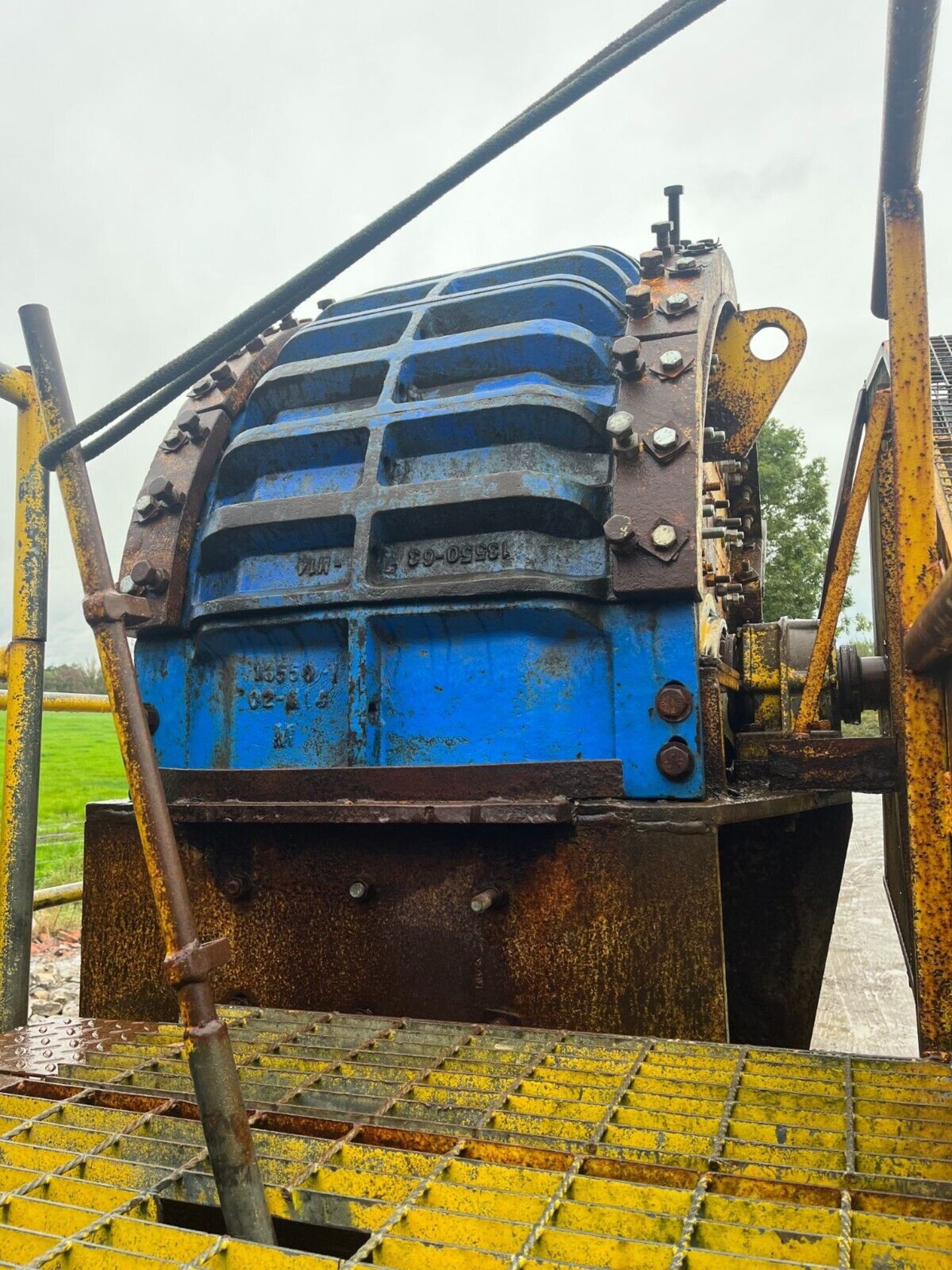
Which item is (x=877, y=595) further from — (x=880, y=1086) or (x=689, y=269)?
(x=880, y=1086)

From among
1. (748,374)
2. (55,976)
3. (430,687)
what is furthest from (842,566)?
(55,976)

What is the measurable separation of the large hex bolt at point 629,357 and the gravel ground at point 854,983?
2.47 metres

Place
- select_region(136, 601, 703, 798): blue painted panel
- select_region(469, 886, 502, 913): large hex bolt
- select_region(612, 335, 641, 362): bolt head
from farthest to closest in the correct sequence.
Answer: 1. select_region(612, 335, 641, 362): bolt head
2. select_region(136, 601, 703, 798): blue painted panel
3. select_region(469, 886, 502, 913): large hex bolt

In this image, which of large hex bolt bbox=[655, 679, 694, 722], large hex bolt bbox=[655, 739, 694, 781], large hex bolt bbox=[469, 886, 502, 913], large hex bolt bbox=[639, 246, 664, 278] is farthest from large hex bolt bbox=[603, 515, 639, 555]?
large hex bolt bbox=[639, 246, 664, 278]

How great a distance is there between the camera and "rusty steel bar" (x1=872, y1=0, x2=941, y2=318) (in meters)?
1.54

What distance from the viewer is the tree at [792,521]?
17859 millimetres

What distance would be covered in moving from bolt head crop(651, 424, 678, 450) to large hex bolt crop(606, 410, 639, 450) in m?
0.05

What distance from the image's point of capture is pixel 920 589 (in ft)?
6.95

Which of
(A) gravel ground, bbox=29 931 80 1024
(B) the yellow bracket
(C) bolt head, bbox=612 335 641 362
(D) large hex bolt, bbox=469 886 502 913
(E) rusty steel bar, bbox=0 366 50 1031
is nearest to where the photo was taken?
(E) rusty steel bar, bbox=0 366 50 1031

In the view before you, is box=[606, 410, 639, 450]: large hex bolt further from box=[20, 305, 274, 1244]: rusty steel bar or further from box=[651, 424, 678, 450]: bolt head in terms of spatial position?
box=[20, 305, 274, 1244]: rusty steel bar

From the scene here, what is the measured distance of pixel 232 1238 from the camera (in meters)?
1.17

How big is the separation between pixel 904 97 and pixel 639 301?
1.18 metres

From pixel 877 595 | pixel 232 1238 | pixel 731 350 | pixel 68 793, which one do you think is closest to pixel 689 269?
pixel 731 350

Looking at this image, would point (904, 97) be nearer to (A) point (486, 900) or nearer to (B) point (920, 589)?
(B) point (920, 589)
